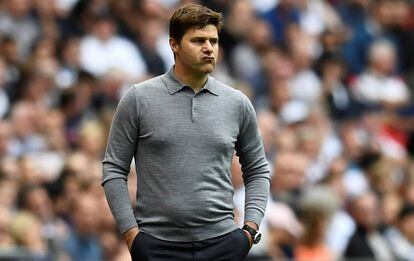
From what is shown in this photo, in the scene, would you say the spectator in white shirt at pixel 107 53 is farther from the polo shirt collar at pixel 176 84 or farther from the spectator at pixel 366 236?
the polo shirt collar at pixel 176 84

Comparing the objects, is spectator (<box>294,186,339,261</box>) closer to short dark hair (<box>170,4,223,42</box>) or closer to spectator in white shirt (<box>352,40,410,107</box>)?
short dark hair (<box>170,4,223,42</box>)

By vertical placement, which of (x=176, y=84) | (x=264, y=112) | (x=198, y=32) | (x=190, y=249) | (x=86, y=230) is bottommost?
(x=86, y=230)

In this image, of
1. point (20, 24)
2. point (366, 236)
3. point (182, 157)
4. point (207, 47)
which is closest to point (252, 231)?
point (182, 157)

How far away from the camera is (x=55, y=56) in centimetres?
1384

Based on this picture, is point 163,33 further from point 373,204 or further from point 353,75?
point 373,204

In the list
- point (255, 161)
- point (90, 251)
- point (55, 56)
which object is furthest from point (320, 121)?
point (255, 161)

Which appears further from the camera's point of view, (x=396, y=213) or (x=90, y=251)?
(x=396, y=213)

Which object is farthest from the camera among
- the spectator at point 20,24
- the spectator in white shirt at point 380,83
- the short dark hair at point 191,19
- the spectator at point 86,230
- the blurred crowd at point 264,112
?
the spectator in white shirt at point 380,83

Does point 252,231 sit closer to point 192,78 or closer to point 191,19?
point 192,78

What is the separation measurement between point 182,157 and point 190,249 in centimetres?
47

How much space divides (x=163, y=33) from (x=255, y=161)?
8482 millimetres

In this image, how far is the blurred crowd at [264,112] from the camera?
1128 cm

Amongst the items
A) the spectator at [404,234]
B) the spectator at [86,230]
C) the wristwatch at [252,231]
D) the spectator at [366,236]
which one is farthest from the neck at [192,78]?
the spectator at [404,234]

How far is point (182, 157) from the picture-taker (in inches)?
268
